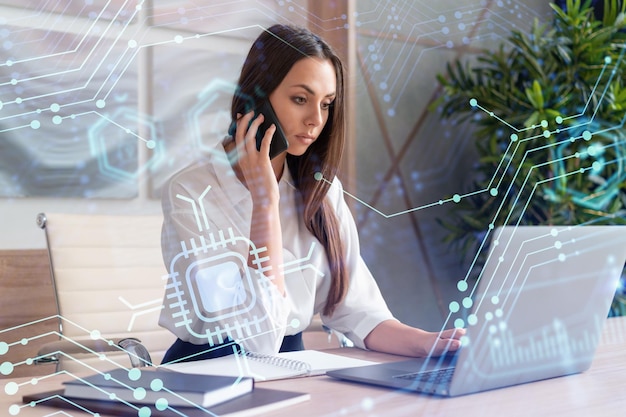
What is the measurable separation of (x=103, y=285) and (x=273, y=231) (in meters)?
0.49

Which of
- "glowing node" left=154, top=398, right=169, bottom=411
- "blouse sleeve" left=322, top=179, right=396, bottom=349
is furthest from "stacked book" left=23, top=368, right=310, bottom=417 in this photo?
"blouse sleeve" left=322, top=179, right=396, bottom=349

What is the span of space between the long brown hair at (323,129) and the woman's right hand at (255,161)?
43 millimetres

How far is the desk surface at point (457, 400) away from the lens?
81 cm

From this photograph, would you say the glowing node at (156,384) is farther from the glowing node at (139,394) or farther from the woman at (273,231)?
the woman at (273,231)

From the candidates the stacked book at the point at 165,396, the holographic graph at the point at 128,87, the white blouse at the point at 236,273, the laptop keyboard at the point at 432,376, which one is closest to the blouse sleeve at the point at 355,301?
the white blouse at the point at 236,273

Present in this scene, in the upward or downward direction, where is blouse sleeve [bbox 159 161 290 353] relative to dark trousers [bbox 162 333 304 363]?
upward

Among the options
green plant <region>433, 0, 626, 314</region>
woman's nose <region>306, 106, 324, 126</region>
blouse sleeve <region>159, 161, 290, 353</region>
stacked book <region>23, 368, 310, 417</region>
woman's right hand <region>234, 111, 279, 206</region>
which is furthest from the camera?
green plant <region>433, 0, 626, 314</region>

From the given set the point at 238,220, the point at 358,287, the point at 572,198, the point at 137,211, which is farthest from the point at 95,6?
the point at 572,198

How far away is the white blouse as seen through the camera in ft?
4.27

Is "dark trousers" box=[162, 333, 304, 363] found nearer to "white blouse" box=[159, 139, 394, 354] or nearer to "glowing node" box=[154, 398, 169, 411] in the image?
"white blouse" box=[159, 139, 394, 354]

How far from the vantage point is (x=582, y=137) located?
10.0ft

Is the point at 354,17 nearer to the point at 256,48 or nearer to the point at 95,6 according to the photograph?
the point at 95,6

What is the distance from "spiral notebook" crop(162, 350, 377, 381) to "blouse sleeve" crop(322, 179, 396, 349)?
20 cm

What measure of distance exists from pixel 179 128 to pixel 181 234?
3.11 ft
